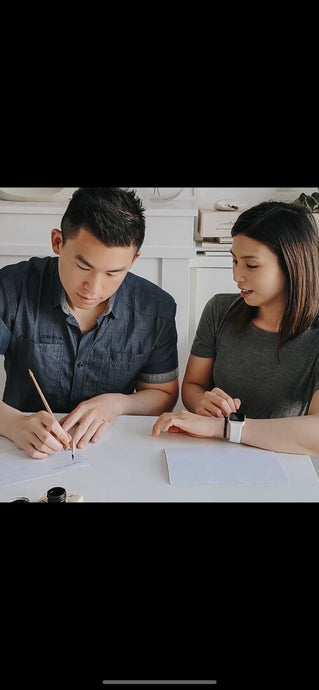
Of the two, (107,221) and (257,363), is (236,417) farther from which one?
(107,221)

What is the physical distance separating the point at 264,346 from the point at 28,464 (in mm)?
573

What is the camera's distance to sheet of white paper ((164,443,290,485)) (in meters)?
0.82

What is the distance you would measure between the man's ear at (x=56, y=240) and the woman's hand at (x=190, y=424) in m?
0.41

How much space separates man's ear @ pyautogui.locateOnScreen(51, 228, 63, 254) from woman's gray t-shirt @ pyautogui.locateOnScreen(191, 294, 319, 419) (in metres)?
0.37

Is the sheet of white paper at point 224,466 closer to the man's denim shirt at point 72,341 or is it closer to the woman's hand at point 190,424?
the woman's hand at point 190,424

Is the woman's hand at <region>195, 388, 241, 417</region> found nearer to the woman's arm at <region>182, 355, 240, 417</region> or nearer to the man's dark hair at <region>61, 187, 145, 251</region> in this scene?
the woman's arm at <region>182, 355, 240, 417</region>

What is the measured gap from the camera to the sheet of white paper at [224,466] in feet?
2.70

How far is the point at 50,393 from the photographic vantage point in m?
1.17

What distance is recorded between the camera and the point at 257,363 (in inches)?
45.5

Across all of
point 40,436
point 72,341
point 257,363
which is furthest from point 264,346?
point 40,436
